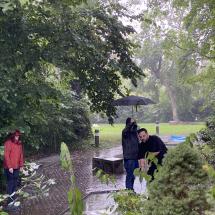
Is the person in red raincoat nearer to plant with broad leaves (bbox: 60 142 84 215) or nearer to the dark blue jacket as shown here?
the dark blue jacket

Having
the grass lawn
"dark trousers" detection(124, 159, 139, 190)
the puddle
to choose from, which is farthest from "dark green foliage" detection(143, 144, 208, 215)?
the grass lawn

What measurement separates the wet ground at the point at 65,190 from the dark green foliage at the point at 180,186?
7.56 ft

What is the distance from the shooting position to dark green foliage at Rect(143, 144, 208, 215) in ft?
9.95

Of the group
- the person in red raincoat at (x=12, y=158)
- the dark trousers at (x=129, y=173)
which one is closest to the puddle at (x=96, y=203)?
the dark trousers at (x=129, y=173)

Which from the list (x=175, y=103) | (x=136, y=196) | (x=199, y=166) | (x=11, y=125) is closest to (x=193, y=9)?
(x=11, y=125)

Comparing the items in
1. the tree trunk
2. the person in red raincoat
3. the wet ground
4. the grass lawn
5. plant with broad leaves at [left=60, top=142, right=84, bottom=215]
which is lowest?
the wet ground

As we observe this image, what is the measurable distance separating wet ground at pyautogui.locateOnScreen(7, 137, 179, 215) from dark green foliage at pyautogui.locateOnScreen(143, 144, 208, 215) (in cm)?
230

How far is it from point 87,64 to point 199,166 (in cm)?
768

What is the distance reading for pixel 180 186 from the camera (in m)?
3.15

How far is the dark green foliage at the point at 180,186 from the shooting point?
3033mm

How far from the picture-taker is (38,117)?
1037cm

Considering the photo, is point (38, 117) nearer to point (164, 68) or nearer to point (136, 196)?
point (136, 196)

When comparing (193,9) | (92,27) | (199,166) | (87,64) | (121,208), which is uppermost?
(193,9)

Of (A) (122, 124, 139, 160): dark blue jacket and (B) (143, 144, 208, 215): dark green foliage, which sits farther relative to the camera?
(A) (122, 124, 139, 160): dark blue jacket
